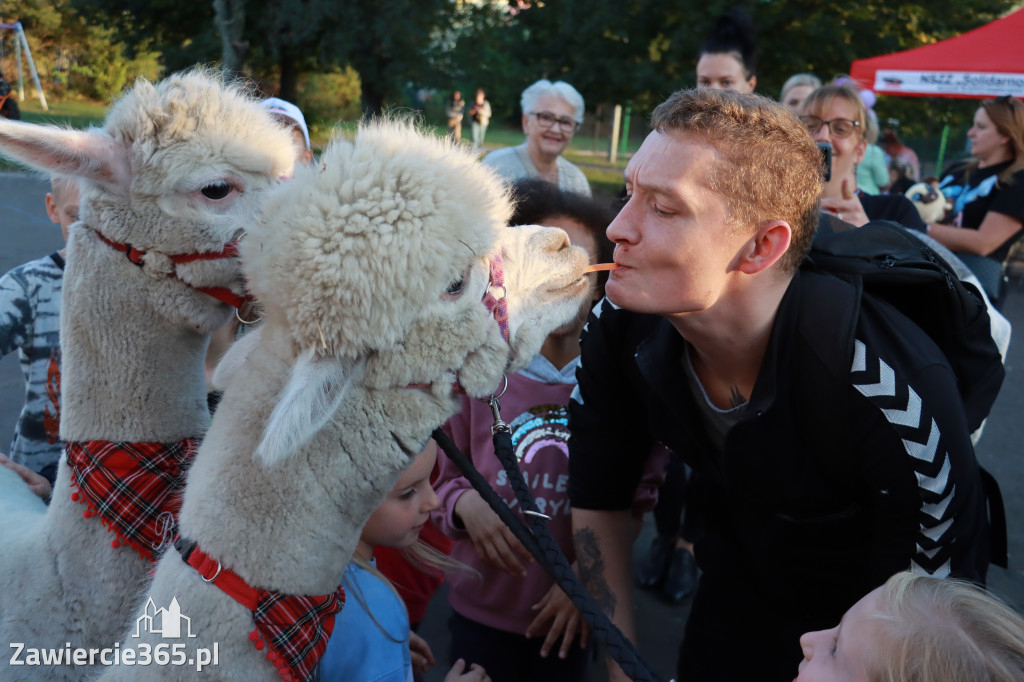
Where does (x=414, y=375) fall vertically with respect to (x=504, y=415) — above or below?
above

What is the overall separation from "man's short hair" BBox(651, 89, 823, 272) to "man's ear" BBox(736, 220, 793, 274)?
24 mm

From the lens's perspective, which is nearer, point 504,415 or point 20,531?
point 20,531

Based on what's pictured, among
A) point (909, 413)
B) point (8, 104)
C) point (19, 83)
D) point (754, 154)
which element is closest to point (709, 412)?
point (909, 413)

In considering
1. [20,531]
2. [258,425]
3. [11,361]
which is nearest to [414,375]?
[258,425]

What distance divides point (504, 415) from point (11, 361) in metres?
5.71

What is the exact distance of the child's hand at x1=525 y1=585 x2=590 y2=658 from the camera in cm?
229

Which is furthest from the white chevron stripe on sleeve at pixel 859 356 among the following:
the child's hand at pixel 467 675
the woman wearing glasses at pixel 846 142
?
the woman wearing glasses at pixel 846 142

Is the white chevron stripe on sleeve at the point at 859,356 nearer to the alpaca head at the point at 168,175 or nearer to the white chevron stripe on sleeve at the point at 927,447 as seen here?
the white chevron stripe on sleeve at the point at 927,447

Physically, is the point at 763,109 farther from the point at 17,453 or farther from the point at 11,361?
the point at 11,361

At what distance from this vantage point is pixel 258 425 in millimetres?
1536

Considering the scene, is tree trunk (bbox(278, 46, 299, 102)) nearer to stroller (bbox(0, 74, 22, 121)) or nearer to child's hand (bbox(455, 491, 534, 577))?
stroller (bbox(0, 74, 22, 121))

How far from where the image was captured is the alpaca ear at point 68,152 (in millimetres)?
1960

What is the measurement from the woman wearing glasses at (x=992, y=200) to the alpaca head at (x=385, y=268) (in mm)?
4159

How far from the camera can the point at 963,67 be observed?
943 cm
